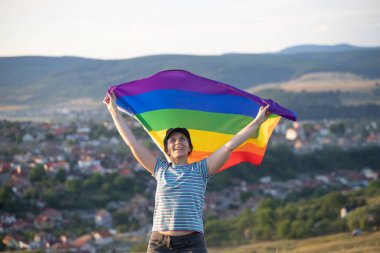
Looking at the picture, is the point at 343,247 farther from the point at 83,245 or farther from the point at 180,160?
the point at 83,245

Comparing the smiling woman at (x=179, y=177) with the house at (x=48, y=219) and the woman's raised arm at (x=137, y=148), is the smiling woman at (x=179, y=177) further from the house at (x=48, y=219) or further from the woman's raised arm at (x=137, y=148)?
the house at (x=48, y=219)

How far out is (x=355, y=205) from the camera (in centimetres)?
2858

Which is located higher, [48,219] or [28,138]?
[28,138]

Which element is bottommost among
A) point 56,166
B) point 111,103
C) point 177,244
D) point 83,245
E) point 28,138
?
point 83,245

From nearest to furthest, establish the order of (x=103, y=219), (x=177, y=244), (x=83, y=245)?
(x=177, y=244), (x=83, y=245), (x=103, y=219)

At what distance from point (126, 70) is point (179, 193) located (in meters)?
155

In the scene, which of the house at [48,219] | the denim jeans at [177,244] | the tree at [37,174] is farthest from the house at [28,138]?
the denim jeans at [177,244]

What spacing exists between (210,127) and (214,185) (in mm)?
42939

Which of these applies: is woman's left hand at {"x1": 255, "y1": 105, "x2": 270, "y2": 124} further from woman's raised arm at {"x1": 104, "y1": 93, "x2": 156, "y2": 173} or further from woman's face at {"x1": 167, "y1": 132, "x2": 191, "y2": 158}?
woman's raised arm at {"x1": 104, "y1": 93, "x2": 156, "y2": 173}

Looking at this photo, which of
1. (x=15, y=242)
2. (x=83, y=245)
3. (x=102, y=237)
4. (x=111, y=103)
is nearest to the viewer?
(x=111, y=103)

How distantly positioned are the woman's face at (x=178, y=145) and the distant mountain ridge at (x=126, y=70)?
362ft

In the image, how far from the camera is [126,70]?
518ft

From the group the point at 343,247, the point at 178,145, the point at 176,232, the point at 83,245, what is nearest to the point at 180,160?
the point at 178,145

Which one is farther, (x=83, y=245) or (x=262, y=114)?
(x=83, y=245)
